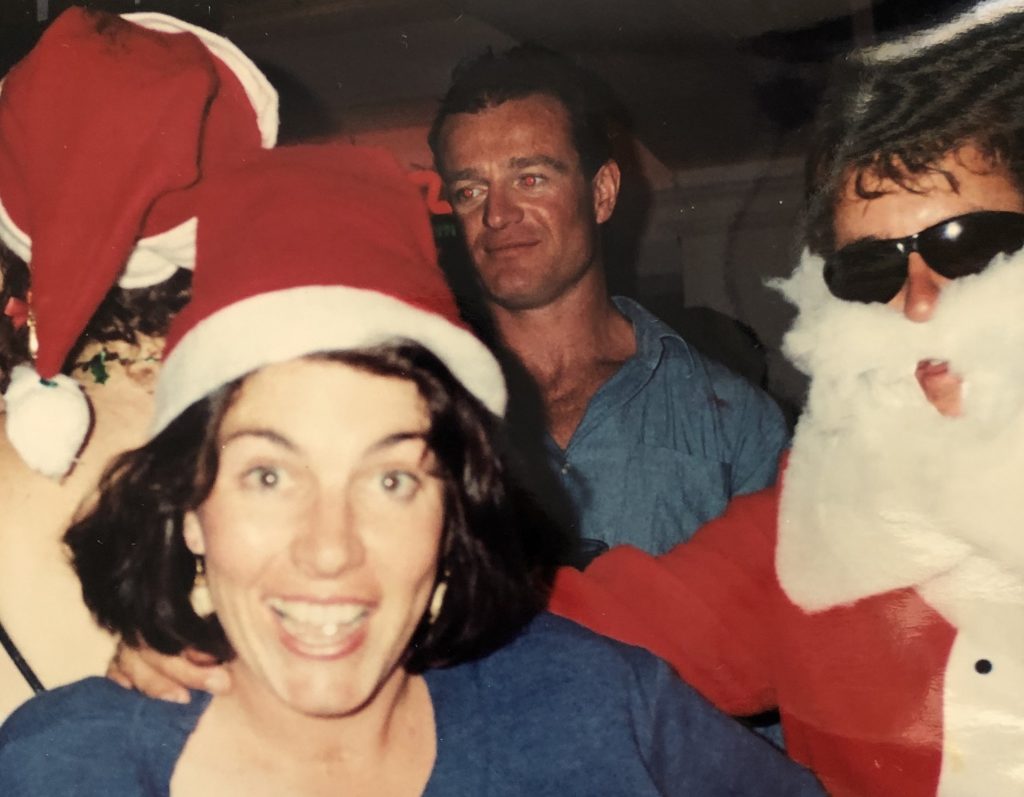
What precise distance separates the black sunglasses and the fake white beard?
0.01m

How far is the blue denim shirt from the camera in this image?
886 mm

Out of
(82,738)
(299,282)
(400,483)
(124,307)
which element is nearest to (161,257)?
(124,307)

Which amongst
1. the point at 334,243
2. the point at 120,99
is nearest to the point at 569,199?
the point at 334,243

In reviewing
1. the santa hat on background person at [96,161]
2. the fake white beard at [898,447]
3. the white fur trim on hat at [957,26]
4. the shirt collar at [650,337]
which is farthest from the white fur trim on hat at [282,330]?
the white fur trim on hat at [957,26]

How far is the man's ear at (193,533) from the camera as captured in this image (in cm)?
75

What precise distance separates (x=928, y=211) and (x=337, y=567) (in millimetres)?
543

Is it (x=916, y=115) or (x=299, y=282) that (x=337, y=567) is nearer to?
(x=299, y=282)

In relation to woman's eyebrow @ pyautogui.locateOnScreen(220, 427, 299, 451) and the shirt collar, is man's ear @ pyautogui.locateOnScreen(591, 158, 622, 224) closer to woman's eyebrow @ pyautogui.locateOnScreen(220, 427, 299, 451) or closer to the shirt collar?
the shirt collar

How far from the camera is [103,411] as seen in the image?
0.81 metres

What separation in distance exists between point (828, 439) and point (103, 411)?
2.04ft

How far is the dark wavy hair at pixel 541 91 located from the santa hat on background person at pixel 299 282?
148mm

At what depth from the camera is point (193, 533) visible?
0.76 m

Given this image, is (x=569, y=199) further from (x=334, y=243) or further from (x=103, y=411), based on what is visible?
(x=103, y=411)

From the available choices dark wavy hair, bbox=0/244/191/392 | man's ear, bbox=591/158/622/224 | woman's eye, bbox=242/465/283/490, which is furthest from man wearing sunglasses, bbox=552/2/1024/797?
dark wavy hair, bbox=0/244/191/392
